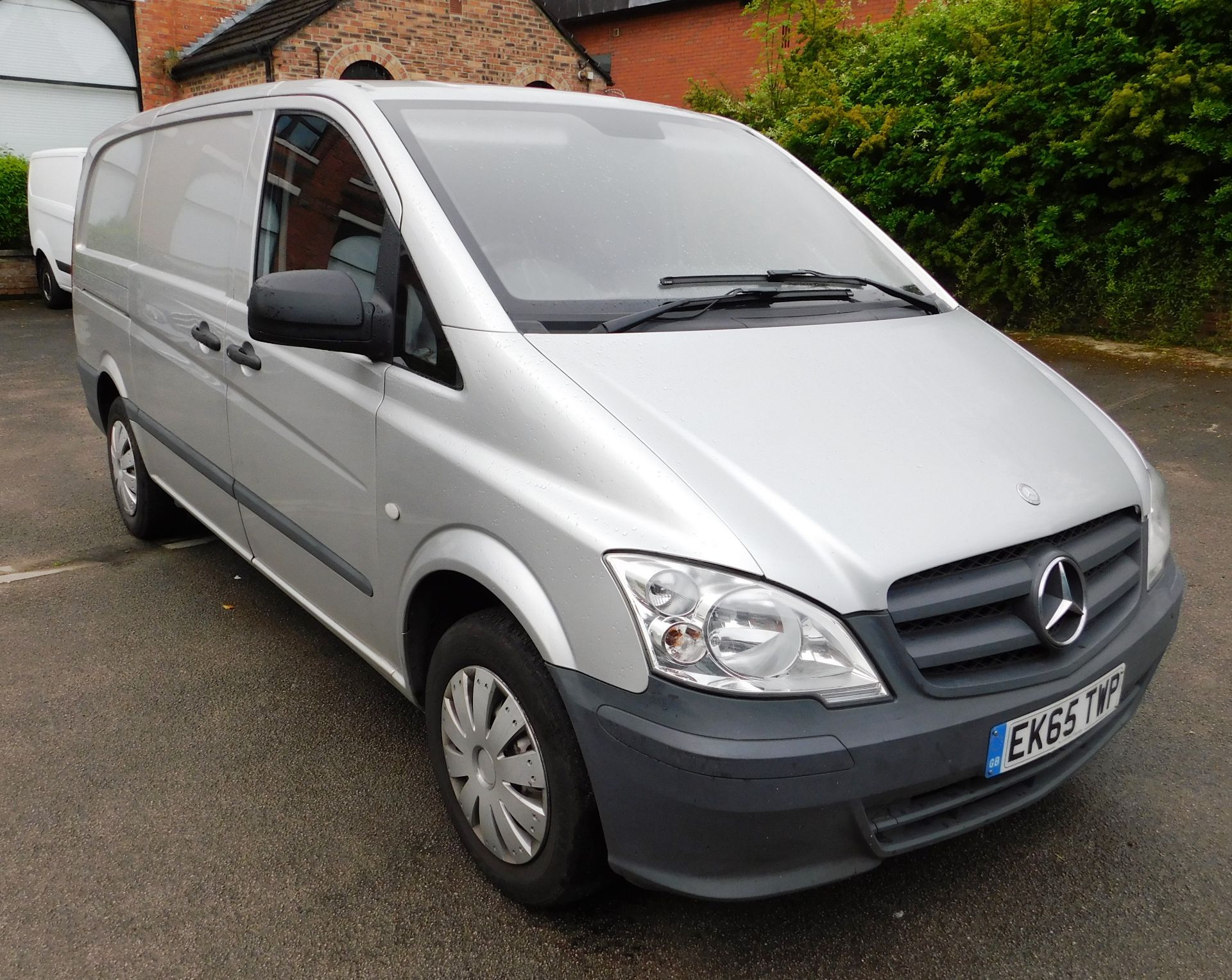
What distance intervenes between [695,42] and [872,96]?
1544 cm

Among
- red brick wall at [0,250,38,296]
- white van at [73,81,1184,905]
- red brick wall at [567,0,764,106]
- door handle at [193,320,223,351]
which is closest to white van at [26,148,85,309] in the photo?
red brick wall at [0,250,38,296]

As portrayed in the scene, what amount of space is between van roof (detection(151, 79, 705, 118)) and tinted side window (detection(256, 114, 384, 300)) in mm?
103

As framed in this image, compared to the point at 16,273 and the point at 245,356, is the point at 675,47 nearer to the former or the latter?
the point at 16,273

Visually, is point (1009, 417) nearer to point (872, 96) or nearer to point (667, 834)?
point (667, 834)

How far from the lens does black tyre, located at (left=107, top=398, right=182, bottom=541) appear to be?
4520 mm

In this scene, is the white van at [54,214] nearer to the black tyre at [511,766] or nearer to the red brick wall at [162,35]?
the red brick wall at [162,35]

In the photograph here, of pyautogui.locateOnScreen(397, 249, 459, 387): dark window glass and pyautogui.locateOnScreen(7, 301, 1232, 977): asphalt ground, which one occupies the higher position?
pyautogui.locateOnScreen(397, 249, 459, 387): dark window glass

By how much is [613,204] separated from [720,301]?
1.50ft

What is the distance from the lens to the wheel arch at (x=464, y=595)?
80.2 inches

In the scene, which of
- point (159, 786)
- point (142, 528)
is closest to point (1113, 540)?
point (159, 786)

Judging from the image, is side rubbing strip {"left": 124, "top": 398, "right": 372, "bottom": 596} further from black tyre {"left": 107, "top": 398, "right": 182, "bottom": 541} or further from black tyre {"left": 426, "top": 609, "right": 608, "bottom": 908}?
black tyre {"left": 426, "top": 609, "right": 608, "bottom": 908}

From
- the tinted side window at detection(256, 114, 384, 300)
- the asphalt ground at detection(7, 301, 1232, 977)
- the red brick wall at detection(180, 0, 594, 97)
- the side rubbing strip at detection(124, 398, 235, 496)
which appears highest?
the red brick wall at detection(180, 0, 594, 97)

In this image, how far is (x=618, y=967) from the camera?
220cm

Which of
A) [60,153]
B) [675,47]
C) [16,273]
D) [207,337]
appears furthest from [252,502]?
[675,47]
